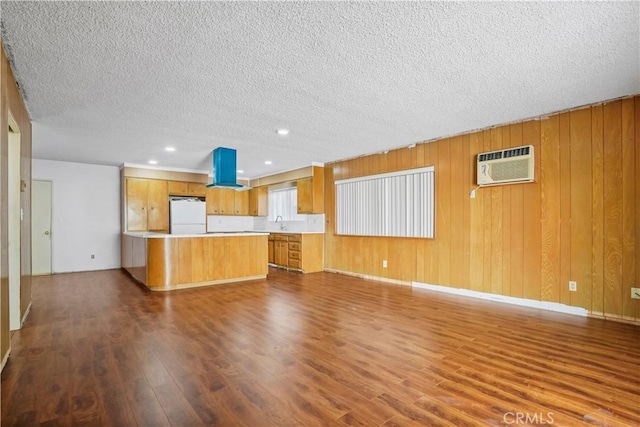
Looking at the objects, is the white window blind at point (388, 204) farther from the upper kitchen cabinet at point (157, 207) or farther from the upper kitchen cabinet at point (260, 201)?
the upper kitchen cabinet at point (157, 207)

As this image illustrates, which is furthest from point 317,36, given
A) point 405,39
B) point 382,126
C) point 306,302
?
Result: point 306,302

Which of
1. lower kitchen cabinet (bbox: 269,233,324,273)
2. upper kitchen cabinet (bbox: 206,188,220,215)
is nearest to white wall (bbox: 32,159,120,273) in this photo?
→ upper kitchen cabinet (bbox: 206,188,220,215)

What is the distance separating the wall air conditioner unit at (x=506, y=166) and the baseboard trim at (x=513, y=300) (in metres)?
1.56

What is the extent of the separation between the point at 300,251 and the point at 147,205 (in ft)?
12.3

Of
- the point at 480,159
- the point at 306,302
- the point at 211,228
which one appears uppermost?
the point at 480,159

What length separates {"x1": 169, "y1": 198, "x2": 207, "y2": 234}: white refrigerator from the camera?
25.2 feet

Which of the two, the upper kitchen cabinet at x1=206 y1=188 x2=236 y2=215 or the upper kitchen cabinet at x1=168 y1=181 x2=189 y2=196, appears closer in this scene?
the upper kitchen cabinet at x1=168 y1=181 x2=189 y2=196

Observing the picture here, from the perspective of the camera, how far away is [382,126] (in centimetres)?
444

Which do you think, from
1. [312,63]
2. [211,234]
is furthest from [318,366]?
[211,234]

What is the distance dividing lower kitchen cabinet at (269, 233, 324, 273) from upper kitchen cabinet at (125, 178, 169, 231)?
2809mm

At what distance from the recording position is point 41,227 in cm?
664

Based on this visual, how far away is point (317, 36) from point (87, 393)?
9.32 ft

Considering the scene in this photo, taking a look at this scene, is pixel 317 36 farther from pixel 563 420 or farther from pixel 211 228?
pixel 211 228

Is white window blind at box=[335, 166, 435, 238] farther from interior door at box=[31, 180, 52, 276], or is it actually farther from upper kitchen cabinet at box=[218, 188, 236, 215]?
interior door at box=[31, 180, 52, 276]
